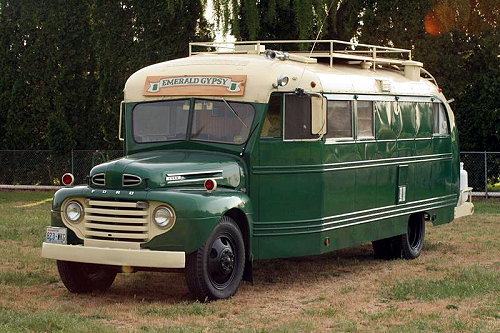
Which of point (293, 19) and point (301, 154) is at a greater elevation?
point (293, 19)

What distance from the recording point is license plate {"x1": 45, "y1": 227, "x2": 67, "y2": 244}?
10.9 meters

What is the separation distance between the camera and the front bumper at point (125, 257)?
10156mm

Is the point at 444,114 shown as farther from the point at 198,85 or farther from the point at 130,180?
the point at 130,180

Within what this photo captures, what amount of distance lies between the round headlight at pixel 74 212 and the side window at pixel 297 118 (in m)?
2.48

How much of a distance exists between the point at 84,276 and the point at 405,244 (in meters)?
5.20

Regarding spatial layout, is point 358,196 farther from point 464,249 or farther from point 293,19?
point 293,19

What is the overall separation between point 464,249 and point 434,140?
1.77 metres

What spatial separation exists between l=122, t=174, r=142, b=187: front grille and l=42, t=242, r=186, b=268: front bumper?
703 millimetres

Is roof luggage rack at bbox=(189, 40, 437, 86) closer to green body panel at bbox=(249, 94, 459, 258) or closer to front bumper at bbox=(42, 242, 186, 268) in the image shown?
green body panel at bbox=(249, 94, 459, 258)

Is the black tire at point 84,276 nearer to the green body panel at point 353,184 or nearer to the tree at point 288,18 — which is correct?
the green body panel at point 353,184

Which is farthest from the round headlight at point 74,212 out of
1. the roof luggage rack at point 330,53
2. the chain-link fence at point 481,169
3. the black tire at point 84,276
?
the chain-link fence at point 481,169

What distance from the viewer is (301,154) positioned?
38.7 ft

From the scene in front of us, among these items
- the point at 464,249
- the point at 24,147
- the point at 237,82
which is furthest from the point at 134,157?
the point at 24,147

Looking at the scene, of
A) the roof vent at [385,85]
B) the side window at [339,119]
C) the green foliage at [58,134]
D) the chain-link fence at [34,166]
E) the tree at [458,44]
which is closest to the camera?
the side window at [339,119]
